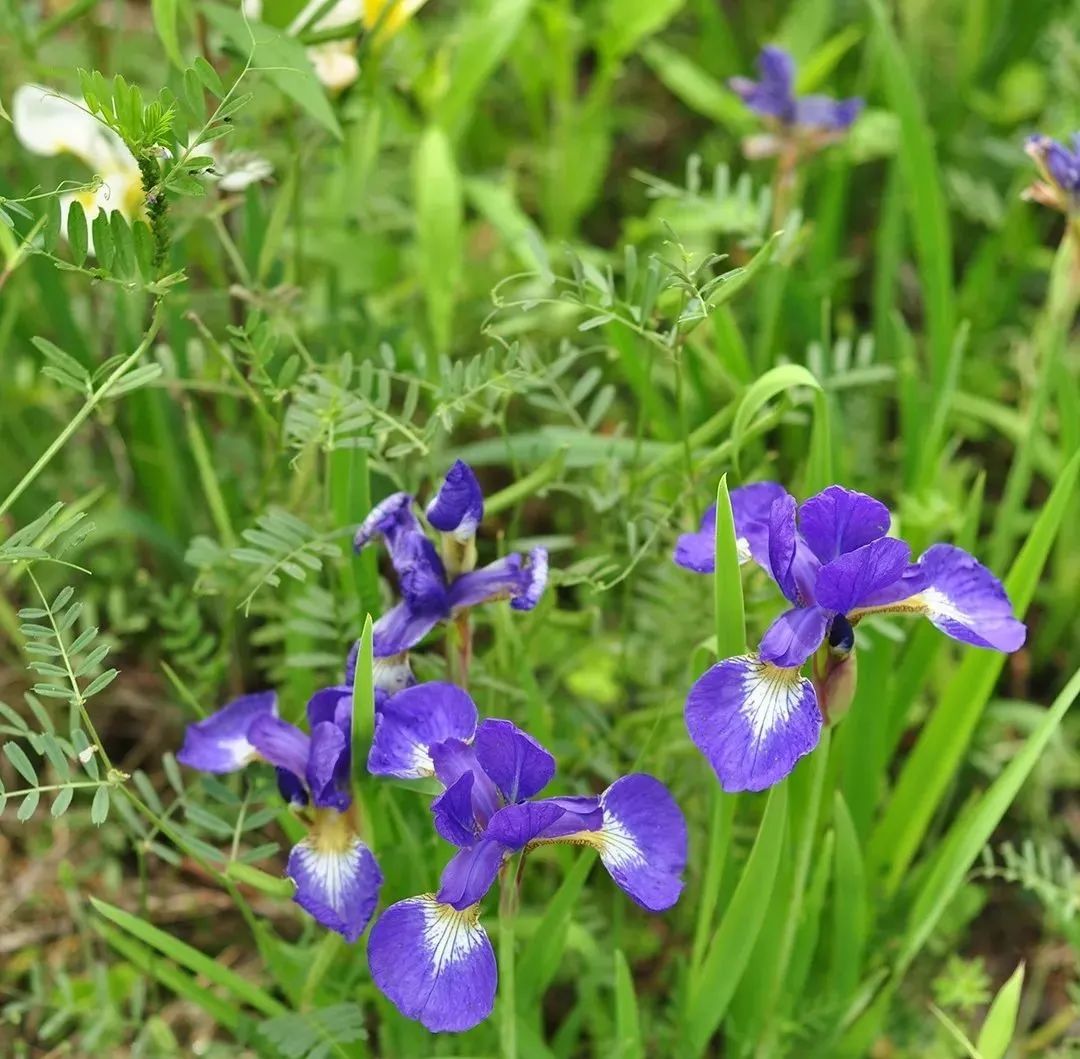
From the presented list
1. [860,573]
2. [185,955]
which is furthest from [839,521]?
[185,955]

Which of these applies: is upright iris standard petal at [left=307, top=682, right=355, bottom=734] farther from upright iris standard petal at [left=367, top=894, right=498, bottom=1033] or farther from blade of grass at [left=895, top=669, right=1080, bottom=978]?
blade of grass at [left=895, top=669, right=1080, bottom=978]

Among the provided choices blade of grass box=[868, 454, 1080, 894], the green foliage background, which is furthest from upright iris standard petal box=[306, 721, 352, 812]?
blade of grass box=[868, 454, 1080, 894]

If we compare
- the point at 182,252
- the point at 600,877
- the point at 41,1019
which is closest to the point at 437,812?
the point at 600,877

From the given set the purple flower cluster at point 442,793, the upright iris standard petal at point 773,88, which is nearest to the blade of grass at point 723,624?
the purple flower cluster at point 442,793

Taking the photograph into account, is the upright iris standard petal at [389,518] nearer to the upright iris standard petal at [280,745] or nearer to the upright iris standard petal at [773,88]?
the upright iris standard petal at [280,745]

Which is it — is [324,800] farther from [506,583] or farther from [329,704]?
[506,583]

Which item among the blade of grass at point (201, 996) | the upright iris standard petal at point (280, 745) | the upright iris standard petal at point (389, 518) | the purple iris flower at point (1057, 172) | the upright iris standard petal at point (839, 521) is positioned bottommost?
the blade of grass at point (201, 996)
